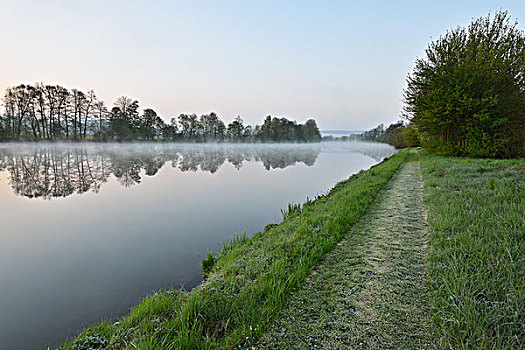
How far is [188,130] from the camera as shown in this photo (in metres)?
74.5

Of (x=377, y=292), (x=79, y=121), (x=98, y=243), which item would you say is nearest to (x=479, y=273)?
(x=377, y=292)

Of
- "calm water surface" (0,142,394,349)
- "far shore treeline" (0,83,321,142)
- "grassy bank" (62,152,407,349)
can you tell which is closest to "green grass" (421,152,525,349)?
"grassy bank" (62,152,407,349)

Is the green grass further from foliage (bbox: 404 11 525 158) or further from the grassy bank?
foliage (bbox: 404 11 525 158)

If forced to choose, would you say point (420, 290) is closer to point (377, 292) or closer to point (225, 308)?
point (377, 292)

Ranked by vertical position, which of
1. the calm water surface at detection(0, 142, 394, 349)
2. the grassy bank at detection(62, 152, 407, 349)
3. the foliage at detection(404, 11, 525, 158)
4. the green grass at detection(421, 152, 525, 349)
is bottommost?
the calm water surface at detection(0, 142, 394, 349)

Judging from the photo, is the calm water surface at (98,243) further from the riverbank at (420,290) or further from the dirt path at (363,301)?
the riverbank at (420,290)

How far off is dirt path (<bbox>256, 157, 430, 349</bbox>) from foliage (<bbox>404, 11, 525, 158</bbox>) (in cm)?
1471

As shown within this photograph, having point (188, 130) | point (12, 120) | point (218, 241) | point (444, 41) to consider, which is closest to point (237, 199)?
point (218, 241)

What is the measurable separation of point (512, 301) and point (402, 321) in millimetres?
909

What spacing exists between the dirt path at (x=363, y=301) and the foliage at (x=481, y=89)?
1471 centimetres

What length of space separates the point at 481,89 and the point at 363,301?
17.4 meters

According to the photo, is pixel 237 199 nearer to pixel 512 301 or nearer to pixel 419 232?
pixel 419 232

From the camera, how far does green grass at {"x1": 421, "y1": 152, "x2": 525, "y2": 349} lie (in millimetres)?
1846

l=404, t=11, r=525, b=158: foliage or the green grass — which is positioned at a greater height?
l=404, t=11, r=525, b=158: foliage
